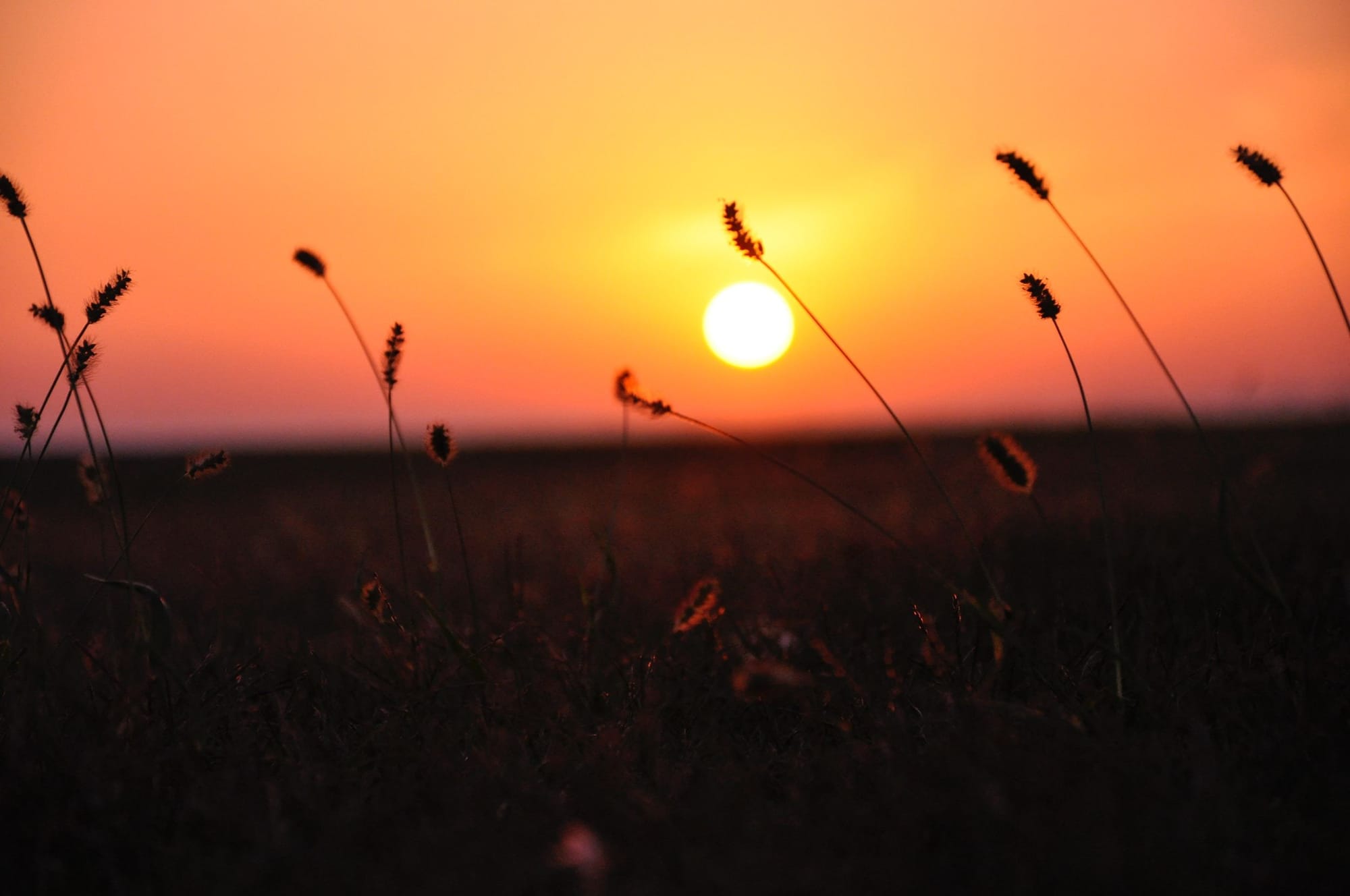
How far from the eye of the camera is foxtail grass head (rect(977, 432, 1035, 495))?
1.78 meters

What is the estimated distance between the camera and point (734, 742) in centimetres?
175

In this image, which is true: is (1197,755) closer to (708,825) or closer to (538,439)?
(708,825)

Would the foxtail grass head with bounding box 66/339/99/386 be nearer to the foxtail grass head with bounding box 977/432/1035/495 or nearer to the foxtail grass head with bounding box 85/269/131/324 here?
the foxtail grass head with bounding box 85/269/131/324

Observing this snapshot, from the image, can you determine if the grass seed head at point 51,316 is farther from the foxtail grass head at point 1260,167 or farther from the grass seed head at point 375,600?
the foxtail grass head at point 1260,167

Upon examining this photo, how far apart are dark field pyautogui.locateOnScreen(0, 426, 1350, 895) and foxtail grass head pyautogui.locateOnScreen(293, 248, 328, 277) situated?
72cm

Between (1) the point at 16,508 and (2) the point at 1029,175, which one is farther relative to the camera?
(1) the point at 16,508

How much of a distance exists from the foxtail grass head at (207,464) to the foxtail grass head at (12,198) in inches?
23.8

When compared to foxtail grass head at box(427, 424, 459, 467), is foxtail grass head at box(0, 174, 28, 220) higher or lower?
higher

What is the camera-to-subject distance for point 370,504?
970 centimetres

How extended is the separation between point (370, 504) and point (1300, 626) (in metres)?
9.03

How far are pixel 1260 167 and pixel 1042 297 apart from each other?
0.55 metres

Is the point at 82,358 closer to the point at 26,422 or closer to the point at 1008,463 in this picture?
the point at 26,422

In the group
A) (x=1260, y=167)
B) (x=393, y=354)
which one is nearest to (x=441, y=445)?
(x=393, y=354)

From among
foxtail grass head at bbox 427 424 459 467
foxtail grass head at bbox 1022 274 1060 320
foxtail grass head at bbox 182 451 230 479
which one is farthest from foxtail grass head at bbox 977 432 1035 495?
foxtail grass head at bbox 182 451 230 479
